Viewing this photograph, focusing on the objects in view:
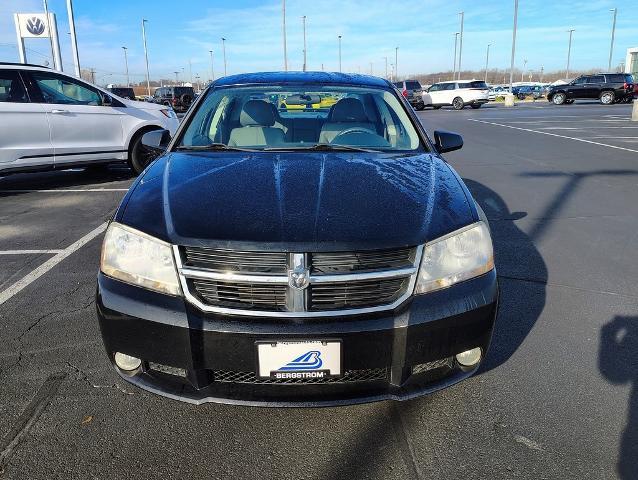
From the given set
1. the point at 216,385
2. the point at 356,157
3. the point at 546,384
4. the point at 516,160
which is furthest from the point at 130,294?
the point at 516,160

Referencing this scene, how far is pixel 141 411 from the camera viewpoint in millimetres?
2480

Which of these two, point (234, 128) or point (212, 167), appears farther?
point (234, 128)

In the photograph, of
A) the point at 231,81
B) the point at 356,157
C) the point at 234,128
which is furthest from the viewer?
the point at 231,81

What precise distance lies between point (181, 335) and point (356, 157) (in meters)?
1.53

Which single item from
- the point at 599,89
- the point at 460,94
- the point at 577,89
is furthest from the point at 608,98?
the point at 460,94

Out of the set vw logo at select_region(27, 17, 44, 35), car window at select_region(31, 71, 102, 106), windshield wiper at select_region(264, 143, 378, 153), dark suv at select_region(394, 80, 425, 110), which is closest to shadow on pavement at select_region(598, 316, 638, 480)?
windshield wiper at select_region(264, 143, 378, 153)

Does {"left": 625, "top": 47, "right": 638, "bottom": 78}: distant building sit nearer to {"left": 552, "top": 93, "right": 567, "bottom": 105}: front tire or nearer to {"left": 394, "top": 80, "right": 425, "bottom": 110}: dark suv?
{"left": 552, "top": 93, "right": 567, "bottom": 105}: front tire

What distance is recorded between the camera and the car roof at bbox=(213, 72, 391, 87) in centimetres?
390

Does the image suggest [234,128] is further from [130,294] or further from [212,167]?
[130,294]

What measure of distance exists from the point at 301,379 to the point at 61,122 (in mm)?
7129

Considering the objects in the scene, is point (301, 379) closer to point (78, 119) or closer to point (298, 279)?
point (298, 279)

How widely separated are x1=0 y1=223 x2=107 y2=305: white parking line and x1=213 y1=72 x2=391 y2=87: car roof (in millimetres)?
2116

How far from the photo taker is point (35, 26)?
1970 centimetres

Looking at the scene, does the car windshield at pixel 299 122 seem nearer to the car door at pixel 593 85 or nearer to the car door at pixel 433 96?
the car door at pixel 433 96
